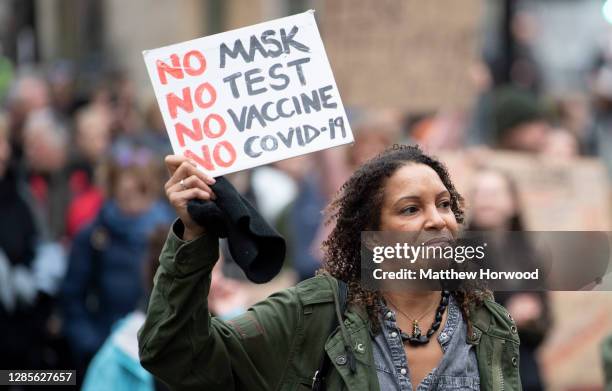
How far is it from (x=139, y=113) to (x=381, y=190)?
31.2ft

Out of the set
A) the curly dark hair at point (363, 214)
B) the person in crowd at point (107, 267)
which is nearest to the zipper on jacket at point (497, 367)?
the curly dark hair at point (363, 214)

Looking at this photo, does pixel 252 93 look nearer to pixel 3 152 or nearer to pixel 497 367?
pixel 497 367

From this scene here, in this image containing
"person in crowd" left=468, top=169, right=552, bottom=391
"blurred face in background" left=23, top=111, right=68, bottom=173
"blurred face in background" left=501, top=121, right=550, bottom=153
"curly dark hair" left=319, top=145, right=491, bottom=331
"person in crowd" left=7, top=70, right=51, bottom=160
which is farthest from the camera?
"person in crowd" left=7, top=70, right=51, bottom=160

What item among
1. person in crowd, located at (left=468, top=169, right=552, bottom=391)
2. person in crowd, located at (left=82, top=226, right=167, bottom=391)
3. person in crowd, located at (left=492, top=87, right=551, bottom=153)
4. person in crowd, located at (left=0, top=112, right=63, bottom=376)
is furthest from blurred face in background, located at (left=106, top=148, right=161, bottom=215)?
person in crowd, located at (left=82, top=226, right=167, bottom=391)

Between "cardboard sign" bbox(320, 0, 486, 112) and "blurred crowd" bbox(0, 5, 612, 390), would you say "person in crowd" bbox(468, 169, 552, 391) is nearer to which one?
"blurred crowd" bbox(0, 5, 612, 390)

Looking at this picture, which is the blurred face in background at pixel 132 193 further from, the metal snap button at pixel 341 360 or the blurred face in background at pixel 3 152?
the metal snap button at pixel 341 360

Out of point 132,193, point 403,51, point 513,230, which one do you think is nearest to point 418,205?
point 513,230

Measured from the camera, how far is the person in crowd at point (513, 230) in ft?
23.7

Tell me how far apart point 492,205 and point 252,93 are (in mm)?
3451

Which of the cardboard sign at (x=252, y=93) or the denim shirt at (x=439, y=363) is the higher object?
the cardboard sign at (x=252, y=93)

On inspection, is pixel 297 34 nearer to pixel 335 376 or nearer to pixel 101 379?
pixel 335 376

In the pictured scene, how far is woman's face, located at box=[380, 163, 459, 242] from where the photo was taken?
163 inches

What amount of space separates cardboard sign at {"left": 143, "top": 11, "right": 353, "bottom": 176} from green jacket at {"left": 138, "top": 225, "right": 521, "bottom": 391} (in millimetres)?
383

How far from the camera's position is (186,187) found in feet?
13.5
